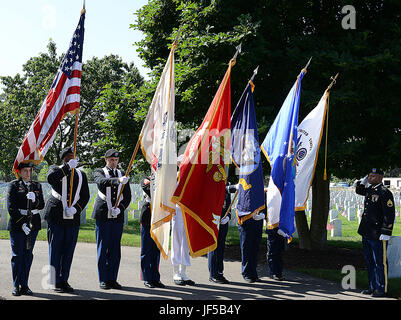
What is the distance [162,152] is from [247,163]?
1.93m

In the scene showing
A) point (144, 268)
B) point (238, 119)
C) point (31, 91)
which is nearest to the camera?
point (144, 268)

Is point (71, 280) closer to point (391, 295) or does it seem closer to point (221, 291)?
point (221, 291)

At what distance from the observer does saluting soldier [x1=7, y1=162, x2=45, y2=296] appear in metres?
6.20

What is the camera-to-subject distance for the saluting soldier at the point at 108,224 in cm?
685

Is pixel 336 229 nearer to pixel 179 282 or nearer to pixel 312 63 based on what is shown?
pixel 312 63

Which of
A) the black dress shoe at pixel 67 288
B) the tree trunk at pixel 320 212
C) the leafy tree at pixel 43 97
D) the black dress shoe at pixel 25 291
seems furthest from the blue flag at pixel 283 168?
the leafy tree at pixel 43 97

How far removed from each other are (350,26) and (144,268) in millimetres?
6906

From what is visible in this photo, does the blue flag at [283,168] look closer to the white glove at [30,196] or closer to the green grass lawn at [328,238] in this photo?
the green grass lawn at [328,238]

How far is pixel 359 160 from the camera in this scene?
9.31 meters

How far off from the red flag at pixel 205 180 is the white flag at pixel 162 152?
186 millimetres

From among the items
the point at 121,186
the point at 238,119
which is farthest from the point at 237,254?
the point at 121,186

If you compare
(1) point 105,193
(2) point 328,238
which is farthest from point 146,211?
(2) point 328,238

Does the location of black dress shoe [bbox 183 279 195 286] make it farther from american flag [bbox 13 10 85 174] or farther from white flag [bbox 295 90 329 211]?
american flag [bbox 13 10 85 174]

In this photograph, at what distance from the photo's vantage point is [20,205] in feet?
20.9
